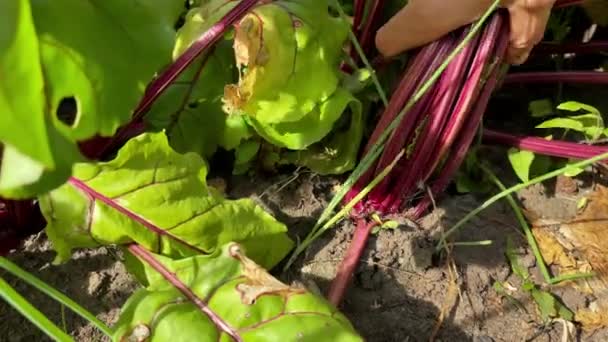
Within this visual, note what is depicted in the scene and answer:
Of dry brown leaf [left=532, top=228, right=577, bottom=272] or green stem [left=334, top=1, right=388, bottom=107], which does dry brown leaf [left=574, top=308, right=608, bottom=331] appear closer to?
dry brown leaf [left=532, top=228, right=577, bottom=272]

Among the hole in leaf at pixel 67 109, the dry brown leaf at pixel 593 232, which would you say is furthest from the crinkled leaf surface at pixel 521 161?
the hole in leaf at pixel 67 109

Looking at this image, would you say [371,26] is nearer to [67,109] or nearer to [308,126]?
[308,126]

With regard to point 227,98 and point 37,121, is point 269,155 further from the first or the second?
point 37,121

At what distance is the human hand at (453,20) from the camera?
1.13 metres

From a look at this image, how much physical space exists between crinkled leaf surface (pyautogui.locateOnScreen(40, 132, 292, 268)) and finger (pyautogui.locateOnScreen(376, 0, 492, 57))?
369 millimetres

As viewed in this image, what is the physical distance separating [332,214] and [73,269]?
0.40 metres

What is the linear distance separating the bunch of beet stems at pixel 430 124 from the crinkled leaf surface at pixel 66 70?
404 mm

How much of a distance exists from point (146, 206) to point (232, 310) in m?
0.18

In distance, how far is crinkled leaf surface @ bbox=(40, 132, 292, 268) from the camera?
98cm

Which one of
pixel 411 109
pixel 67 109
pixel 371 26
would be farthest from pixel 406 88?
Answer: pixel 67 109

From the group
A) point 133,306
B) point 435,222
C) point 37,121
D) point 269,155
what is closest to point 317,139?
point 269,155

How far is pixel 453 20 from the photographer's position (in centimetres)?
114

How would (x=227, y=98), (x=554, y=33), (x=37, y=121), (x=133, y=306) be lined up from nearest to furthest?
(x=37, y=121) < (x=133, y=306) < (x=227, y=98) < (x=554, y=33)

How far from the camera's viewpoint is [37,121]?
2.00ft
